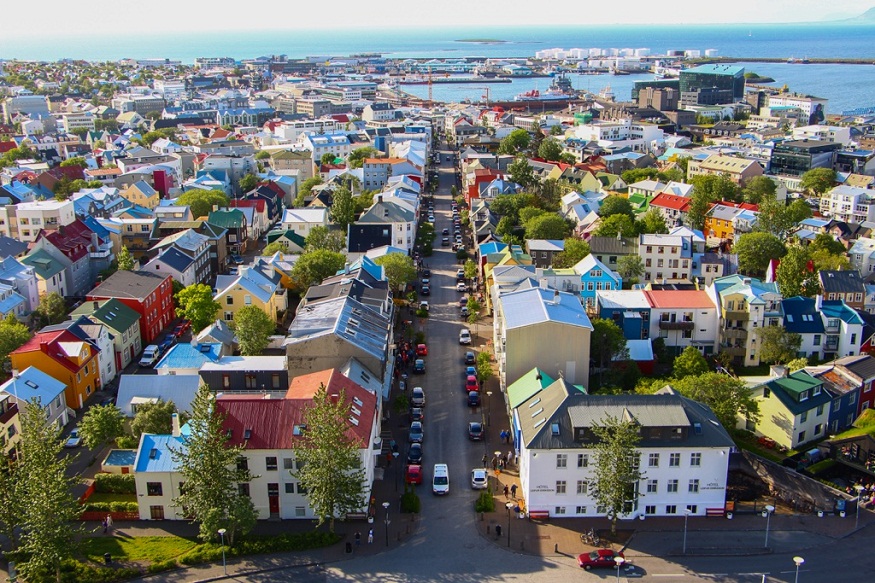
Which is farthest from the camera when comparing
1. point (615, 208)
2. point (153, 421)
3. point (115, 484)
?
point (615, 208)

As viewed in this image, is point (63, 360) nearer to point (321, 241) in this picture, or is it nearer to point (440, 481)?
point (440, 481)

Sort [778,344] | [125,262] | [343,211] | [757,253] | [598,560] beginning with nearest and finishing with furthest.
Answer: [598,560], [778,344], [125,262], [757,253], [343,211]

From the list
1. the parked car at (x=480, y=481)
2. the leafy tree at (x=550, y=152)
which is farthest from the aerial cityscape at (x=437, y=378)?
the leafy tree at (x=550, y=152)

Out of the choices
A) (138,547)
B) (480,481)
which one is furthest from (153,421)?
(480,481)

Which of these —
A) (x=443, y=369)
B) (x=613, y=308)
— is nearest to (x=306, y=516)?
(x=443, y=369)

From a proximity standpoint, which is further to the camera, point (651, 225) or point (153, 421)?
point (651, 225)

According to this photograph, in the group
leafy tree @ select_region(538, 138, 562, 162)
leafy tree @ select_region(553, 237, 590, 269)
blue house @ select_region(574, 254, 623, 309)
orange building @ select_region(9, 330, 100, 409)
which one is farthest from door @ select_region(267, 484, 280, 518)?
leafy tree @ select_region(538, 138, 562, 162)
